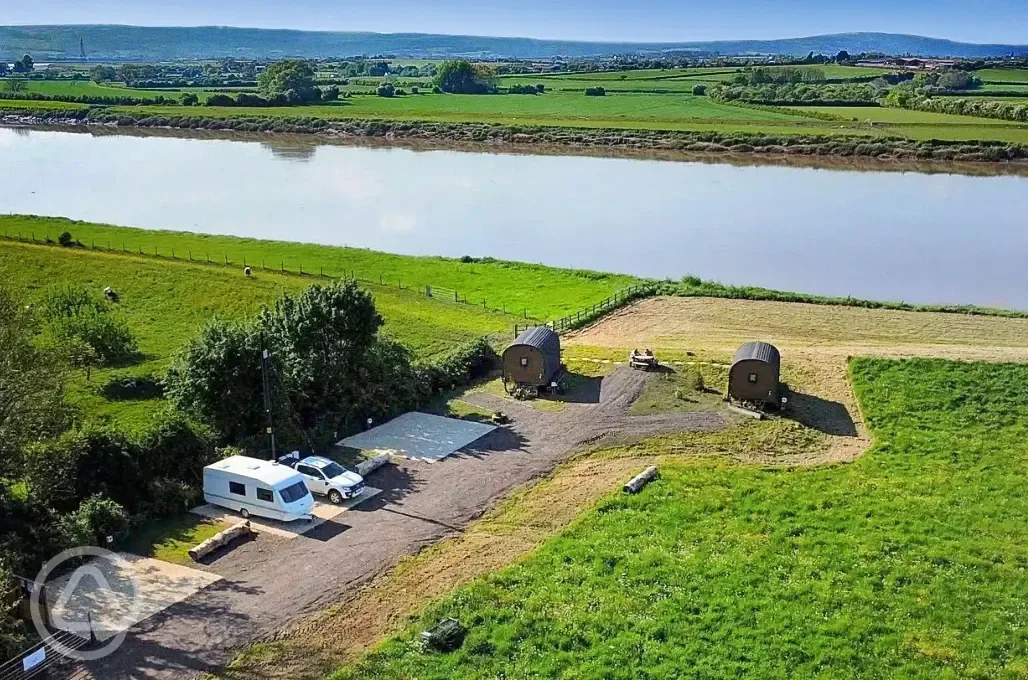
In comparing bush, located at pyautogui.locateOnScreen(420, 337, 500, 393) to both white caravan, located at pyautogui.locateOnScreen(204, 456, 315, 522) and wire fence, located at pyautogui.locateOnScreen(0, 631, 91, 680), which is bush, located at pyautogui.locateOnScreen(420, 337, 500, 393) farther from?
wire fence, located at pyautogui.locateOnScreen(0, 631, 91, 680)

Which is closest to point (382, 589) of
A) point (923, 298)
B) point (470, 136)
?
point (923, 298)

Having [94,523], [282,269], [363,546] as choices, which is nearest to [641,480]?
[363,546]

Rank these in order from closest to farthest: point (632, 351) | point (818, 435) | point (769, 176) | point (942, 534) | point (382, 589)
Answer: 1. point (382, 589)
2. point (942, 534)
3. point (818, 435)
4. point (632, 351)
5. point (769, 176)

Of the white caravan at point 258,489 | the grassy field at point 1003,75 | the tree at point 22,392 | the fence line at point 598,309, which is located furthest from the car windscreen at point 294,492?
the grassy field at point 1003,75

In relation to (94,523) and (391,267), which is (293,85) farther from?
(94,523)

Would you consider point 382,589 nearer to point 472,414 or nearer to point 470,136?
point 472,414
